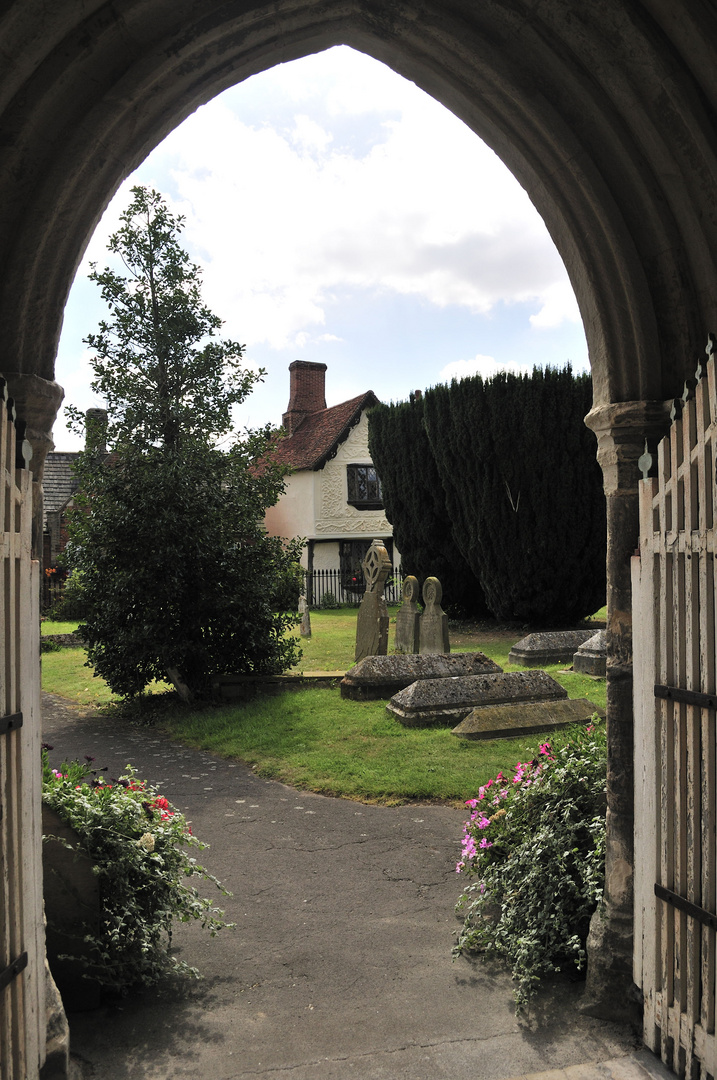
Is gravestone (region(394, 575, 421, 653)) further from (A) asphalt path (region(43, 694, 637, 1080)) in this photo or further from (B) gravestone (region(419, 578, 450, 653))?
(A) asphalt path (region(43, 694, 637, 1080))

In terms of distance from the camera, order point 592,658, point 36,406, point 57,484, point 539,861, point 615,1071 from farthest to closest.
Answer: point 57,484 < point 592,658 < point 539,861 < point 36,406 < point 615,1071

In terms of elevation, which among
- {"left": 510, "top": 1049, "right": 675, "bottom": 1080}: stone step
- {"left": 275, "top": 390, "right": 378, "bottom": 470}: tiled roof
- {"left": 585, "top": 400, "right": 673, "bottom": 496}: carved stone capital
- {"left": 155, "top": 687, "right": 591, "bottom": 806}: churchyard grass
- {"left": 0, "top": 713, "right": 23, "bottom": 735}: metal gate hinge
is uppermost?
{"left": 275, "top": 390, "right": 378, "bottom": 470}: tiled roof

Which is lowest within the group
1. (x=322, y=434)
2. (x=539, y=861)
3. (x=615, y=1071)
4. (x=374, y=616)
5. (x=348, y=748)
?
(x=348, y=748)

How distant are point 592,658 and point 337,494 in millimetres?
15941

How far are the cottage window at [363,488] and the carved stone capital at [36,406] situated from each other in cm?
2365

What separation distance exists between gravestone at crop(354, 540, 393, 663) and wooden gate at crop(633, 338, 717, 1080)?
8.65m

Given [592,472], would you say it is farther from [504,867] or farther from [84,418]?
[504,867]

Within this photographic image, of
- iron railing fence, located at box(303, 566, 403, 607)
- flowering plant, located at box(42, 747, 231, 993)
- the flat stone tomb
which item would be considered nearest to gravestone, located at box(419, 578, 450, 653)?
the flat stone tomb

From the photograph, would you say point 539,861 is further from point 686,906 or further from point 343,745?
point 343,745

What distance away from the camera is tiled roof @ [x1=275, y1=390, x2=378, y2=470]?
85.2 feet

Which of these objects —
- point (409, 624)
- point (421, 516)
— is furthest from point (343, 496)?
point (409, 624)

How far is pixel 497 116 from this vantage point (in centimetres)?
348

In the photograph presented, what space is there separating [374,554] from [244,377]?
3717mm

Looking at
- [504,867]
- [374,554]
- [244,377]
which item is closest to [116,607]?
[244,377]
